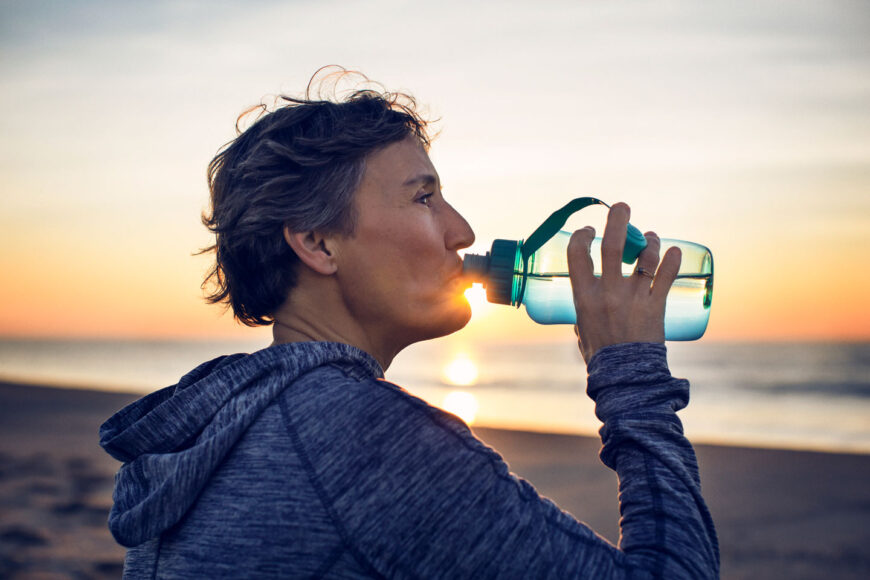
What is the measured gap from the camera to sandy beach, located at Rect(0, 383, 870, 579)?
20.5 ft

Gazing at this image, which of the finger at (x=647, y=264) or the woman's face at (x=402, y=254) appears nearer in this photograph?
the finger at (x=647, y=264)

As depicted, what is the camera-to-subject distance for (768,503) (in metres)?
8.19

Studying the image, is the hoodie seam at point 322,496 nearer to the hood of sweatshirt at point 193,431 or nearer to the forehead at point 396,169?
the hood of sweatshirt at point 193,431

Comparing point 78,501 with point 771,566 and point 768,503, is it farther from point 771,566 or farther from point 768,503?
point 768,503

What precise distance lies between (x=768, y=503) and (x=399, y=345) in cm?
762

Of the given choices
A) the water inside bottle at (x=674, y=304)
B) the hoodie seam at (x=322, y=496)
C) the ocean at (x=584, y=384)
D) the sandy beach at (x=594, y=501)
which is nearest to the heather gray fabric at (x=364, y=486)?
the hoodie seam at (x=322, y=496)

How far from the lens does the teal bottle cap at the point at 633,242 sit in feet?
5.68

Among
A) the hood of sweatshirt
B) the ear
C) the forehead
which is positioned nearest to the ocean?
the forehead

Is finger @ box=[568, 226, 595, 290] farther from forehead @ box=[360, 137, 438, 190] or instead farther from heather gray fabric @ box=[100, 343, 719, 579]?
forehead @ box=[360, 137, 438, 190]

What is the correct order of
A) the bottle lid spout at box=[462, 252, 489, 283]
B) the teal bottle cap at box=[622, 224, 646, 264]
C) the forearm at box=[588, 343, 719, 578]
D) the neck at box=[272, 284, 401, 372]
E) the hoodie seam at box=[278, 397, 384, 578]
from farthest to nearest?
the bottle lid spout at box=[462, 252, 489, 283] < the neck at box=[272, 284, 401, 372] < the teal bottle cap at box=[622, 224, 646, 264] < the forearm at box=[588, 343, 719, 578] < the hoodie seam at box=[278, 397, 384, 578]

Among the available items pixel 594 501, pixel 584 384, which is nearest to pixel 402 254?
pixel 594 501

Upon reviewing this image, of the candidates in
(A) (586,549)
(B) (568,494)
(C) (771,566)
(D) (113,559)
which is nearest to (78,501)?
(D) (113,559)

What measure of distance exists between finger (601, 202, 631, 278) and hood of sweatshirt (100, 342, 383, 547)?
22.4 inches

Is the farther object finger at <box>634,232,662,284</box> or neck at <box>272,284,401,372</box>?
neck at <box>272,284,401,372</box>
